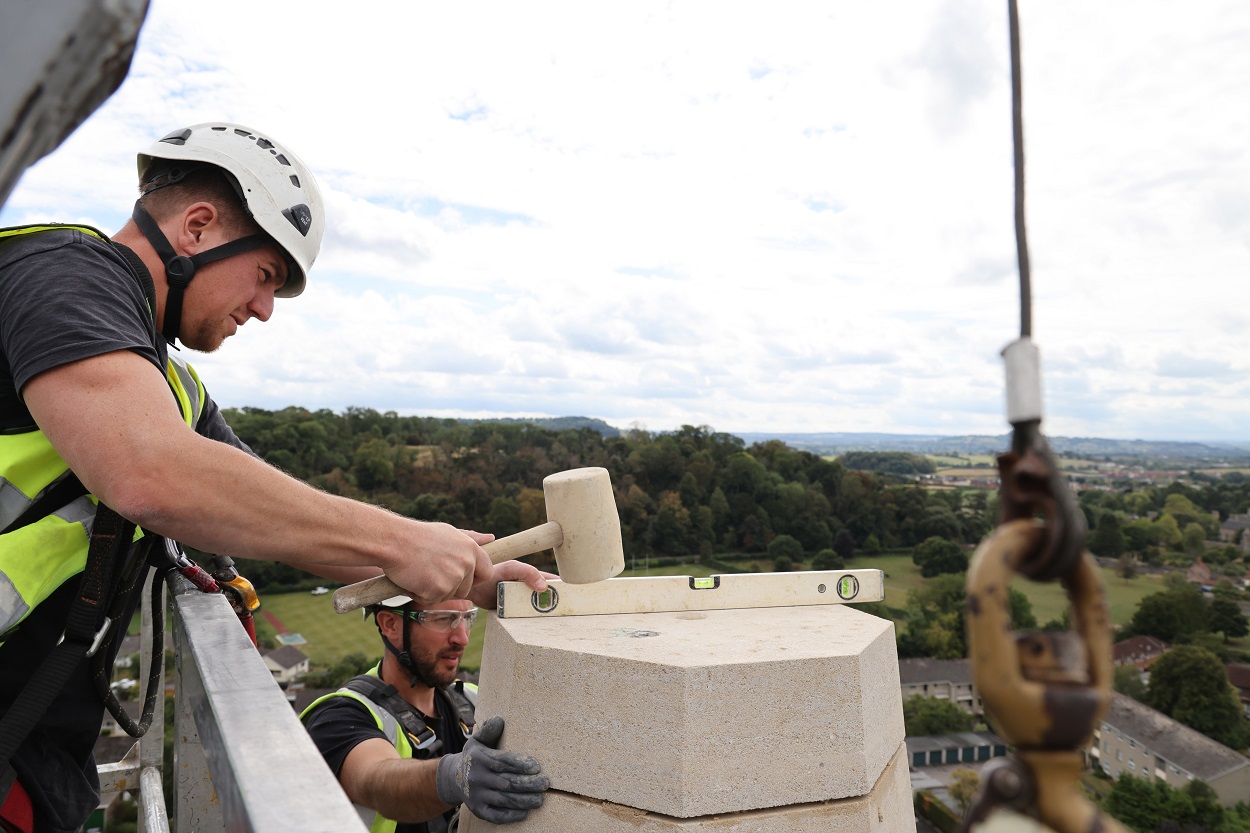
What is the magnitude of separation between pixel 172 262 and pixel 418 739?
2959mm

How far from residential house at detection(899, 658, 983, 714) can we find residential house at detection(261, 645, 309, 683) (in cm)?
3812

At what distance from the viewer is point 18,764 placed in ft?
7.79

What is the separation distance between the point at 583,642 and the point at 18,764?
168cm

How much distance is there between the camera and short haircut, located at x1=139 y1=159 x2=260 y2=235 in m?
2.74

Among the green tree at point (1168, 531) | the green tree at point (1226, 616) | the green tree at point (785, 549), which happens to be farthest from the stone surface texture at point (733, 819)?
the green tree at point (1168, 531)

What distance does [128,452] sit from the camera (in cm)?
183

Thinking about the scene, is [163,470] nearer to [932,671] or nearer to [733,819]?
[733,819]

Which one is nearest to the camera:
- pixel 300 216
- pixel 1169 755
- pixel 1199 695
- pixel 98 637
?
pixel 98 637

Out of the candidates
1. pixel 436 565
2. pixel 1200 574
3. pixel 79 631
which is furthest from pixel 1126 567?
pixel 79 631

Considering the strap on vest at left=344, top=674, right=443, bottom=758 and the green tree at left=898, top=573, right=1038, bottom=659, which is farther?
the green tree at left=898, top=573, right=1038, bottom=659

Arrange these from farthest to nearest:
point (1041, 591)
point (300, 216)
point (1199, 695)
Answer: point (1199, 695) → point (1041, 591) → point (300, 216)

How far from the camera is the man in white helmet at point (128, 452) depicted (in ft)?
6.08

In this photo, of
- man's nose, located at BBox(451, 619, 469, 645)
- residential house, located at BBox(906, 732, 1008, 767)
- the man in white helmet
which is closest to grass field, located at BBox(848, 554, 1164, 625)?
residential house, located at BBox(906, 732, 1008, 767)

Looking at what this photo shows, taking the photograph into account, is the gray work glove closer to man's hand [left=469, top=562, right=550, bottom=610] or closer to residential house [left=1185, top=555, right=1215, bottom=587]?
man's hand [left=469, top=562, right=550, bottom=610]
